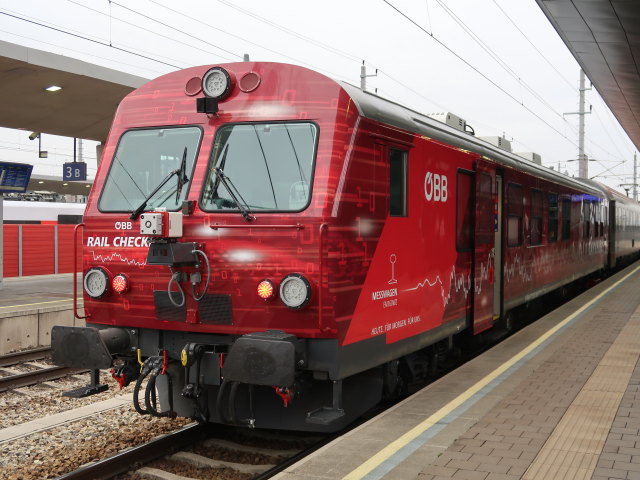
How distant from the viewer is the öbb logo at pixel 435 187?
6.66m

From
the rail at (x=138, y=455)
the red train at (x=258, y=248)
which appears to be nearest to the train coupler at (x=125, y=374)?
the red train at (x=258, y=248)

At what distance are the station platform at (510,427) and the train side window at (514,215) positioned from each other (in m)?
1.84

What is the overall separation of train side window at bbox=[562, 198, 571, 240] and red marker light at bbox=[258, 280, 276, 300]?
10350 millimetres

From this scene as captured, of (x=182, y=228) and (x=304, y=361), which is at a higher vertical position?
(x=182, y=228)

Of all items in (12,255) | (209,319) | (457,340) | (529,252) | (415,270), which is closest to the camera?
(209,319)

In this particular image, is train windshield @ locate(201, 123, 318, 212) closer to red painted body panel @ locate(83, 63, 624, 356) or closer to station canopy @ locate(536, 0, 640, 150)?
red painted body panel @ locate(83, 63, 624, 356)

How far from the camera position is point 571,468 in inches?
176

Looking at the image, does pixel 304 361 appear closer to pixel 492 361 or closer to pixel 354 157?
pixel 354 157

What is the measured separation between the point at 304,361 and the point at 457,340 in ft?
14.3

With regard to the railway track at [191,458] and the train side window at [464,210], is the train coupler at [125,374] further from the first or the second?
the train side window at [464,210]

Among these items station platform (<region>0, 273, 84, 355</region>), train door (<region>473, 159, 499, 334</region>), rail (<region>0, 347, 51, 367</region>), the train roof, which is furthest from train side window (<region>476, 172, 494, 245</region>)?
rail (<region>0, 347, 51, 367</region>)

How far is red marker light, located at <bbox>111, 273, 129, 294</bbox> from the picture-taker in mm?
5781

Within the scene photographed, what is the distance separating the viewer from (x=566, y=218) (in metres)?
14.4

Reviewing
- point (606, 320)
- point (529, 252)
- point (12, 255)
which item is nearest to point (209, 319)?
point (529, 252)
